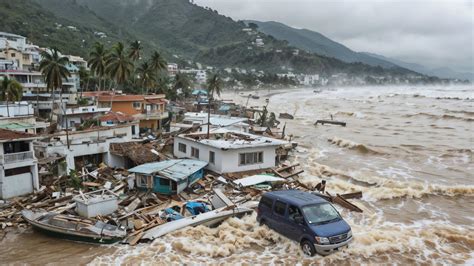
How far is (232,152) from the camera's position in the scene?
24.0 metres

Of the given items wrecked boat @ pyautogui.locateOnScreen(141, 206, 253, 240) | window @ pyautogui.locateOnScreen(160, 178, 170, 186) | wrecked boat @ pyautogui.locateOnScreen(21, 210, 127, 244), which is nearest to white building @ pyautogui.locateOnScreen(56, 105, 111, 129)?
window @ pyautogui.locateOnScreen(160, 178, 170, 186)

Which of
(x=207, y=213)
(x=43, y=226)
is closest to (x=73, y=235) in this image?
(x=43, y=226)

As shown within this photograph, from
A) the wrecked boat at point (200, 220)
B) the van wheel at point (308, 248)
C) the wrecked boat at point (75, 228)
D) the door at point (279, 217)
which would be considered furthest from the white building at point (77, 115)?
the van wheel at point (308, 248)

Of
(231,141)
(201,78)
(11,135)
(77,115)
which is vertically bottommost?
(231,141)

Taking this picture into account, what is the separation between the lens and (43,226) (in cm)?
1614

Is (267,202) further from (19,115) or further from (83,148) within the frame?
(19,115)

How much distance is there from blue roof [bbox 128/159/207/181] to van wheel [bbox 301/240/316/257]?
8.31 metres

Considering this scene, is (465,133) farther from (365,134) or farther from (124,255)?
(124,255)

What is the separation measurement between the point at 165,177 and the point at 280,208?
24.7 feet

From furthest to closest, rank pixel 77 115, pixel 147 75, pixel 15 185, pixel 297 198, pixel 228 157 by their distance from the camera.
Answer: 1. pixel 147 75
2. pixel 77 115
3. pixel 228 157
4. pixel 15 185
5. pixel 297 198

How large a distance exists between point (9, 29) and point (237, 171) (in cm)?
10253

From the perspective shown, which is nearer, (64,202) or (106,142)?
(64,202)

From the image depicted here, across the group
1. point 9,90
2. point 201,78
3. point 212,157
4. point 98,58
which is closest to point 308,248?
point 212,157

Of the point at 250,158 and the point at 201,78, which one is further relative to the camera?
the point at 201,78
